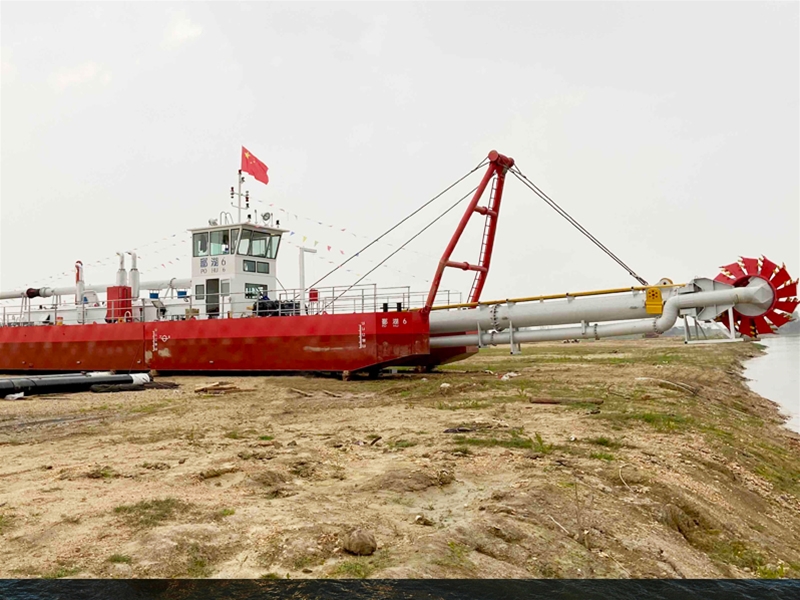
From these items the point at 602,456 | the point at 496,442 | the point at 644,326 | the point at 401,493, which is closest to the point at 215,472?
the point at 401,493

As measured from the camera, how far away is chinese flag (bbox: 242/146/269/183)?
27875mm

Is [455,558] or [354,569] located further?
[455,558]

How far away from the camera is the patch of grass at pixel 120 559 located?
201 inches

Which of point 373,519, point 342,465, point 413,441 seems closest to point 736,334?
point 413,441

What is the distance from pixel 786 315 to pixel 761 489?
29.2 ft

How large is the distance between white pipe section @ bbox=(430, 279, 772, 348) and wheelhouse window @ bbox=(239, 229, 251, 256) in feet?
30.8

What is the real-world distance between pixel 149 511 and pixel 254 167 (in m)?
23.5

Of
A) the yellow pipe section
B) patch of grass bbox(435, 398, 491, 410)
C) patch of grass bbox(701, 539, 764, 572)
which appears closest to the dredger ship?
the yellow pipe section

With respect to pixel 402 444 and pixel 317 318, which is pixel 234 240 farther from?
pixel 402 444

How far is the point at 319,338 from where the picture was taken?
21.9 meters

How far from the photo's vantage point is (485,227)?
22797mm

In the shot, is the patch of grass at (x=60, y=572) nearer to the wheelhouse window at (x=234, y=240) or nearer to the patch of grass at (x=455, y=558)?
the patch of grass at (x=455, y=558)

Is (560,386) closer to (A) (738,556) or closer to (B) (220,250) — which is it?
(A) (738,556)

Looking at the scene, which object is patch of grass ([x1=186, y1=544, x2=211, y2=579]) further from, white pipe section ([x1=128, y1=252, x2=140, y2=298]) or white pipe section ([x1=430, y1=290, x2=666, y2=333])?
white pipe section ([x1=128, y1=252, x2=140, y2=298])
